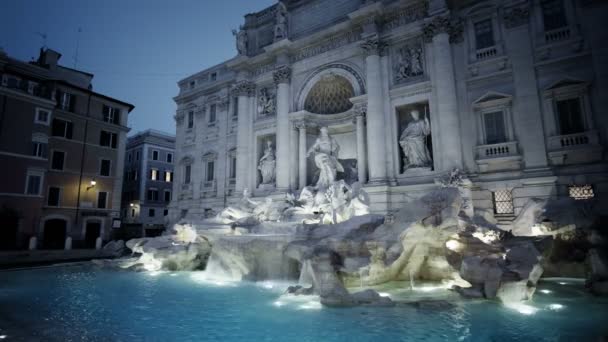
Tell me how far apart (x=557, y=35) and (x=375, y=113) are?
819 centimetres

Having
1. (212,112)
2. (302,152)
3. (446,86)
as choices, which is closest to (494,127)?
(446,86)

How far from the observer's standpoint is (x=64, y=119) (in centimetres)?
2666

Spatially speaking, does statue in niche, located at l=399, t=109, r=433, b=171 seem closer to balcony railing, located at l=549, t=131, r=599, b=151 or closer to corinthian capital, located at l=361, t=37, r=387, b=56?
corinthian capital, located at l=361, t=37, r=387, b=56

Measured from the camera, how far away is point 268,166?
2230 centimetres

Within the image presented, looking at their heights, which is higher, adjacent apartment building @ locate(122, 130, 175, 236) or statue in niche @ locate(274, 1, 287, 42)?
statue in niche @ locate(274, 1, 287, 42)

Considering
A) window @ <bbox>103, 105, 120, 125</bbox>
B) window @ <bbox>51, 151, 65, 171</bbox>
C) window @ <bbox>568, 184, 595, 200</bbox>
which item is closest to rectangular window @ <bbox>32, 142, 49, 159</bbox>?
window @ <bbox>51, 151, 65, 171</bbox>

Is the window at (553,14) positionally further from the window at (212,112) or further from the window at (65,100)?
the window at (65,100)

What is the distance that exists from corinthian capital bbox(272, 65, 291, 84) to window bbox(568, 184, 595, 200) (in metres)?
15.8

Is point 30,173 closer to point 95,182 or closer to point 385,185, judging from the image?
point 95,182

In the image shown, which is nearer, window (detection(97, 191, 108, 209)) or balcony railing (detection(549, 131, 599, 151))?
balcony railing (detection(549, 131, 599, 151))

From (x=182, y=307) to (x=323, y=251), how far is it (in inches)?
165

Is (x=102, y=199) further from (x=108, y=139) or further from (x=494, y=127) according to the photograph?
(x=494, y=127)

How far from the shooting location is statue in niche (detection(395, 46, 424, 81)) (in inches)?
684

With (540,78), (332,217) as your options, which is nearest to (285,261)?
(332,217)
